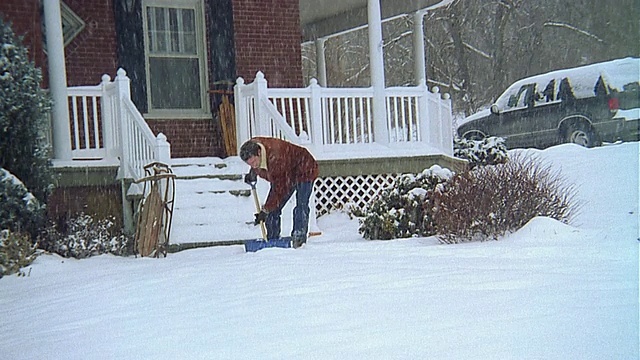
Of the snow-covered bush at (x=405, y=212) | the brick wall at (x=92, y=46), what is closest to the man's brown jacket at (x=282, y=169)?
the snow-covered bush at (x=405, y=212)

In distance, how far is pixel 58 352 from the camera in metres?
4.01

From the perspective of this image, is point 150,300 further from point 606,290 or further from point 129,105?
point 129,105

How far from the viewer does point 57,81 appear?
9.77 metres

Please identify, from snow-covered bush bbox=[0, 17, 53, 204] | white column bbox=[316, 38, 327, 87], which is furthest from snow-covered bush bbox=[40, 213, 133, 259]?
white column bbox=[316, 38, 327, 87]

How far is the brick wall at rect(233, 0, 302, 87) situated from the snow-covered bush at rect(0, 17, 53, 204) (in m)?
4.72

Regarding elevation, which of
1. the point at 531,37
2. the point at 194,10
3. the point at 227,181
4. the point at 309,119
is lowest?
the point at 227,181

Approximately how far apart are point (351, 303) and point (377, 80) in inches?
308

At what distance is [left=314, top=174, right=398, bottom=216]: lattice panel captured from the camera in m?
11.5

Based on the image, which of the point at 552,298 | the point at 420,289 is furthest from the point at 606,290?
the point at 420,289

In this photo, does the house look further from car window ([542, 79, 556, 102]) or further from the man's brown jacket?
car window ([542, 79, 556, 102])

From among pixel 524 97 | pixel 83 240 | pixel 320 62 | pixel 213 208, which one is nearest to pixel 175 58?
pixel 213 208

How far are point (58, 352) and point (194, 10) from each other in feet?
30.3

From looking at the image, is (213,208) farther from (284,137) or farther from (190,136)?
(190,136)

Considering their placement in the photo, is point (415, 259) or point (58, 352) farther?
point (415, 259)
